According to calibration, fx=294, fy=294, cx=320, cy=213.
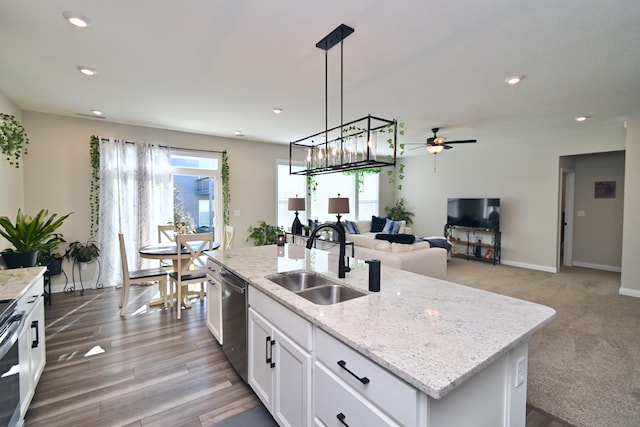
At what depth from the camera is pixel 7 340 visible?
4.74 feet

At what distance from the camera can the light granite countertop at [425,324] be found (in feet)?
3.17

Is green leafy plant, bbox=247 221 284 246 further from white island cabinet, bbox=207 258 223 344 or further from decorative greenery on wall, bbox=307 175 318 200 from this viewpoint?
white island cabinet, bbox=207 258 223 344

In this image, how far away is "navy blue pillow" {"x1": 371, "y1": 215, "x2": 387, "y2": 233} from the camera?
788cm

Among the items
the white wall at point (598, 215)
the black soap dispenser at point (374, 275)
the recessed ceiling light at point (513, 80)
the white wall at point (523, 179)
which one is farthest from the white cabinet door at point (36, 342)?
the white wall at point (598, 215)

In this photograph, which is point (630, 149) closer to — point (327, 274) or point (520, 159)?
point (520, 159)

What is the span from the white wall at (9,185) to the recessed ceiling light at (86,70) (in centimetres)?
146

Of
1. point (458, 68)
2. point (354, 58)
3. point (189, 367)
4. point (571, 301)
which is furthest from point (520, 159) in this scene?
point (189, 367)

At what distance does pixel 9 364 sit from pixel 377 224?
282 inches

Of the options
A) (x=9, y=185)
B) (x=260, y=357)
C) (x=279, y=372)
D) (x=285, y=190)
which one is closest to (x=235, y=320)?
(x=260, y=357)

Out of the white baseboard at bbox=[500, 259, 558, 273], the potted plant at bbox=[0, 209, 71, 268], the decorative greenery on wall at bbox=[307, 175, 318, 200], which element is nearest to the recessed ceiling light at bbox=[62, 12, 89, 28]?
the potted plant at bbox=[0, 209, 71, 268]

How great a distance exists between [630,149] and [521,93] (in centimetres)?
240

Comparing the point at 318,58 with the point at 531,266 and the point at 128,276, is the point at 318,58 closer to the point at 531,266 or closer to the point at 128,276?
the point at 128,276

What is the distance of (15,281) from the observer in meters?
1.98

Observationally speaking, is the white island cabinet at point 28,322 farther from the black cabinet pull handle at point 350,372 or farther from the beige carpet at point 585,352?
the beige carpet at point 585,352
